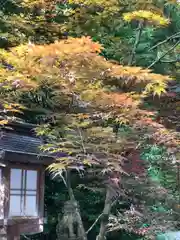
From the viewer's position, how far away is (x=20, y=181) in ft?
20.5

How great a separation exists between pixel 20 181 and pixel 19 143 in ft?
2.02

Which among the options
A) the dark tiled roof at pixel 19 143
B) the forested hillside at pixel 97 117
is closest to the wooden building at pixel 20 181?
the dark tiled roof at pixel 19 143

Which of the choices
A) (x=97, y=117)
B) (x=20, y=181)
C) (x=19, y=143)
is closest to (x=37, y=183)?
(x=20, y=181)

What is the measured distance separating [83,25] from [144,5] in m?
1.49

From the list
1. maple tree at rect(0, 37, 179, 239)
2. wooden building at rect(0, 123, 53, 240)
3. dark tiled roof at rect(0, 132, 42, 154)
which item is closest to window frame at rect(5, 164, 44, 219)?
wooden building at rect(0, 123, 53, 240)

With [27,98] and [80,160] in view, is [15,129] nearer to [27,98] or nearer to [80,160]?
[27,98]

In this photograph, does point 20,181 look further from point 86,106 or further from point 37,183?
point 86,106

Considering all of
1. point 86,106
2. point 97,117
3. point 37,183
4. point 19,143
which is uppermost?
point 86,106

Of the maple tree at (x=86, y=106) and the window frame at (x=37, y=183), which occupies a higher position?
the maple tree at (x=86, y=106)

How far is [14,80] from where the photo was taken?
6023 millimetres

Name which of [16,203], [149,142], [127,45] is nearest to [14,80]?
[16,203]

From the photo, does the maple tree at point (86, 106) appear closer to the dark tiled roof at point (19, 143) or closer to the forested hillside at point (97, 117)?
the forested hillside at point (97, 117)

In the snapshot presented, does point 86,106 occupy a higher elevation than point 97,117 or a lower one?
higher

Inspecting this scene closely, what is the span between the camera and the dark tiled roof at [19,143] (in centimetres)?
590
